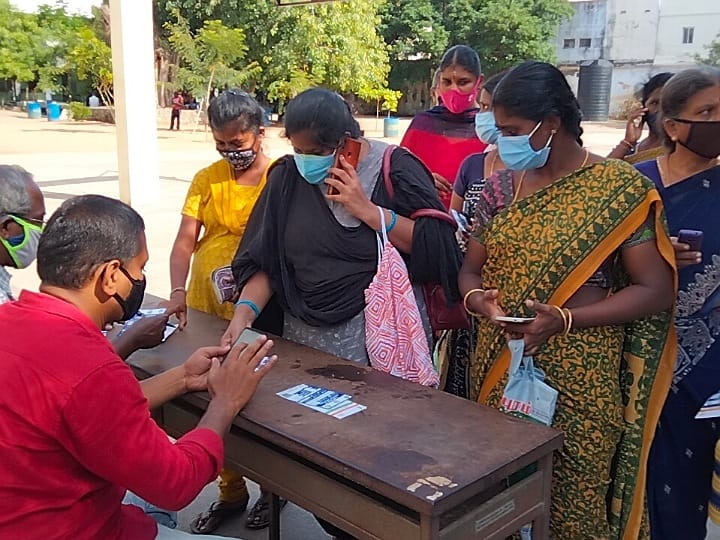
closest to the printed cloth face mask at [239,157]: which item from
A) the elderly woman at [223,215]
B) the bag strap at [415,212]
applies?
the elderly woman at [223,215]

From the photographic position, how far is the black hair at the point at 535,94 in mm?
1917

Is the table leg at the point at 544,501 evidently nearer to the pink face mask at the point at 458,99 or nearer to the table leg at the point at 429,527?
the table leg at the point at 429,527

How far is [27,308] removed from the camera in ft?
4.55

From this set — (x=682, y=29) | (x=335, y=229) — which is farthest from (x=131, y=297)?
(x=682, y=29)

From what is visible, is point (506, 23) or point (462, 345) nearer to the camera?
point (462, 345)

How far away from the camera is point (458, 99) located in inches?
137

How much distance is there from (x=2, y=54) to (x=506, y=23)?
23843 mm

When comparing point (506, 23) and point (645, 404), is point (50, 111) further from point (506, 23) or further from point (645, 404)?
point (645, 404)

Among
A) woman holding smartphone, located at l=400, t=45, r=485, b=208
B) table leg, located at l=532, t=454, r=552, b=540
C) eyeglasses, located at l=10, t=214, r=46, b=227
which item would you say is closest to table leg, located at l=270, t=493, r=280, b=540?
table leg, located at l=532, t=454, r=552, b=540

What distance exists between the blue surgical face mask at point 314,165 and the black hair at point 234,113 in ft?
1.65

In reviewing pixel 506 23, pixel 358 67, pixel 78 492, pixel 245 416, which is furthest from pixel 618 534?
pixel 506 23

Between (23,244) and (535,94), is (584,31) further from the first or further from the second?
(23,244)

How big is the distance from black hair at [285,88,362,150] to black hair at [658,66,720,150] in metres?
0.97

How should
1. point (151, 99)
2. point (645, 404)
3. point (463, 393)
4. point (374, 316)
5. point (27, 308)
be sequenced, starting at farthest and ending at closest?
point (151, 99) < point (463, 393) < point (374, 316) < point (645, 404) < point (27, 308)
